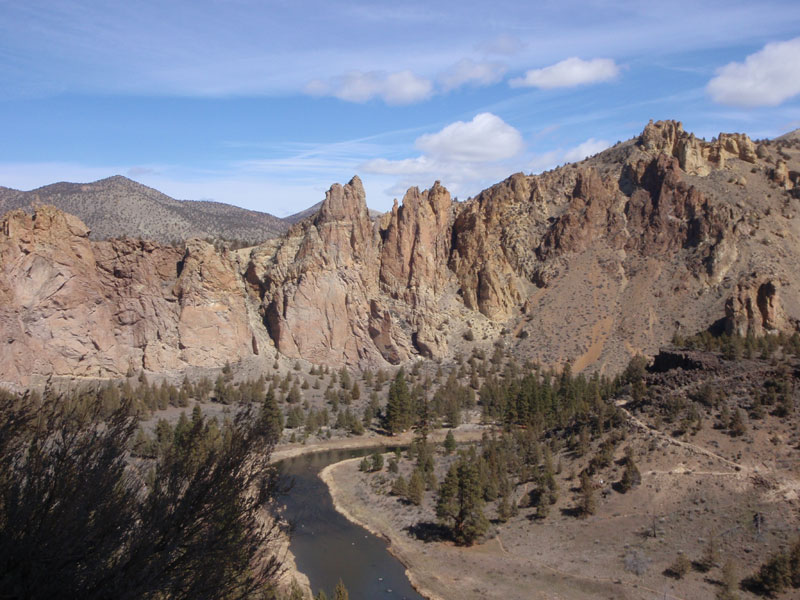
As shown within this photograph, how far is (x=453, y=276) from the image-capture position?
9700 centimetres

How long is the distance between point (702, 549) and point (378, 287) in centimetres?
6387

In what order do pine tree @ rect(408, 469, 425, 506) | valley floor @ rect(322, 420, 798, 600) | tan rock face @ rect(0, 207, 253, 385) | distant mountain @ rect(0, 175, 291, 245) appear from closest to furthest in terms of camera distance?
valley floor @ rect(322, 420, 798, 600), pine tree @ rect(408, 469, 425, 506), tan rock face @ rect(0, 207, 253, 385), distant mountain @ rect(0, 175, 291, 245)

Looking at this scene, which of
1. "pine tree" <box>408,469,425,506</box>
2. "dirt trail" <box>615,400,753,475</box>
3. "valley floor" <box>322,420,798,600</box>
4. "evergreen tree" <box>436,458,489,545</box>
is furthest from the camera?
"pine tree" <box>408,469,425,506</box>

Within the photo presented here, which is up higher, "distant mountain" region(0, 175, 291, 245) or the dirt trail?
"distant mountain" region(0, 175, 291, 245)

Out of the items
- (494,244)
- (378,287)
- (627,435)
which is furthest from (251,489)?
(494,244)

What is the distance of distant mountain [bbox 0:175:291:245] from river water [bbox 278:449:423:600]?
71179 millimetres

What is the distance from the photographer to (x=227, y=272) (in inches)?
3179

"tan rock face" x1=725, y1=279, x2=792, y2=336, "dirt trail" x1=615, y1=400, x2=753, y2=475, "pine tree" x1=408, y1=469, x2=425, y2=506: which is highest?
"tan rock face" x1=725, y1=279, x2=792, y2=336

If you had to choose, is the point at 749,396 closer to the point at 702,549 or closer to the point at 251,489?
the point at 702,549

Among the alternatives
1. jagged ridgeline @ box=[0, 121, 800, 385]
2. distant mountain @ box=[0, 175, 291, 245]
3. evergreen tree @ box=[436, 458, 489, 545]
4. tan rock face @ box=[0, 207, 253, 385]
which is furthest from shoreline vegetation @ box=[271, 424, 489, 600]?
distant mountain @ box=[0, 175, 291, 245]

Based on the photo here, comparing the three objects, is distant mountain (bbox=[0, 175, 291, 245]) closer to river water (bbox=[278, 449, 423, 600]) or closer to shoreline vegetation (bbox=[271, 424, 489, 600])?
shoreline vegetation (bbox=[271, 424, 489, 600])

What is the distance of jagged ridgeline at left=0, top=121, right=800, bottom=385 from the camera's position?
70.6m

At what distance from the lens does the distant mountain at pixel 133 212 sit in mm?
116500

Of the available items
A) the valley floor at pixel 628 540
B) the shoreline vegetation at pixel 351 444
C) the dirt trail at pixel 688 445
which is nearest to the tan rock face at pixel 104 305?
the shoreline vegetation at pixel 351 444
